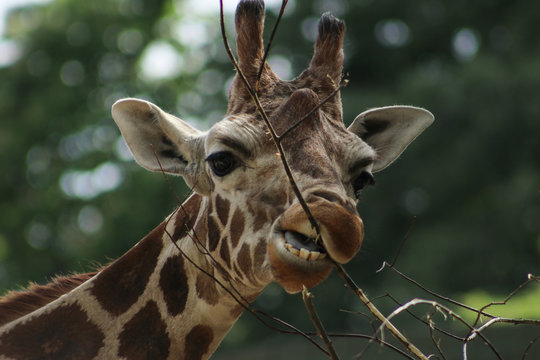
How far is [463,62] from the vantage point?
2712cm

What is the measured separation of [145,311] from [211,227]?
2.12 feet

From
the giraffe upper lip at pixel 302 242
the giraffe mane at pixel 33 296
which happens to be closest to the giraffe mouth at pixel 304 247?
the giraffe upper lip at pixel 302 242

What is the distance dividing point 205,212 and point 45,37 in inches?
1044

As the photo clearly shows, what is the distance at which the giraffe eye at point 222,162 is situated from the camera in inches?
197

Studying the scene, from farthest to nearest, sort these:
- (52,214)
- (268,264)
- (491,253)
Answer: (52,214), (491,253), (268,264)

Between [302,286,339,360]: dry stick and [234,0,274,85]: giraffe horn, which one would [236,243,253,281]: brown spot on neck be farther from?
[234,0,274,85]: giraffe horn

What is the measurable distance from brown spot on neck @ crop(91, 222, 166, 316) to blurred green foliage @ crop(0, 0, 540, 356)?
16577mm

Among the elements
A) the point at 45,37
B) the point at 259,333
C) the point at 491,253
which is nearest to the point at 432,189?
the point at 491,253

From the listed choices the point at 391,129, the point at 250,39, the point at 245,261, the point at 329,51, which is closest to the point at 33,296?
the point at 245,261

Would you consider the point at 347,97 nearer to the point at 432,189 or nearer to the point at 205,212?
the point at 432,189

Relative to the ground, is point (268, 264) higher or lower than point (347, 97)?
higher

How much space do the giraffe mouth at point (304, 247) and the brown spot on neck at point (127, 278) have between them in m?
Answer: 1.27

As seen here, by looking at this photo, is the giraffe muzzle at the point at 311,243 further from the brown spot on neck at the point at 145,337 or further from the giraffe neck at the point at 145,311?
the brown spot on neck at the point at 145,337

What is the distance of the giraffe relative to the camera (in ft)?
15.7
